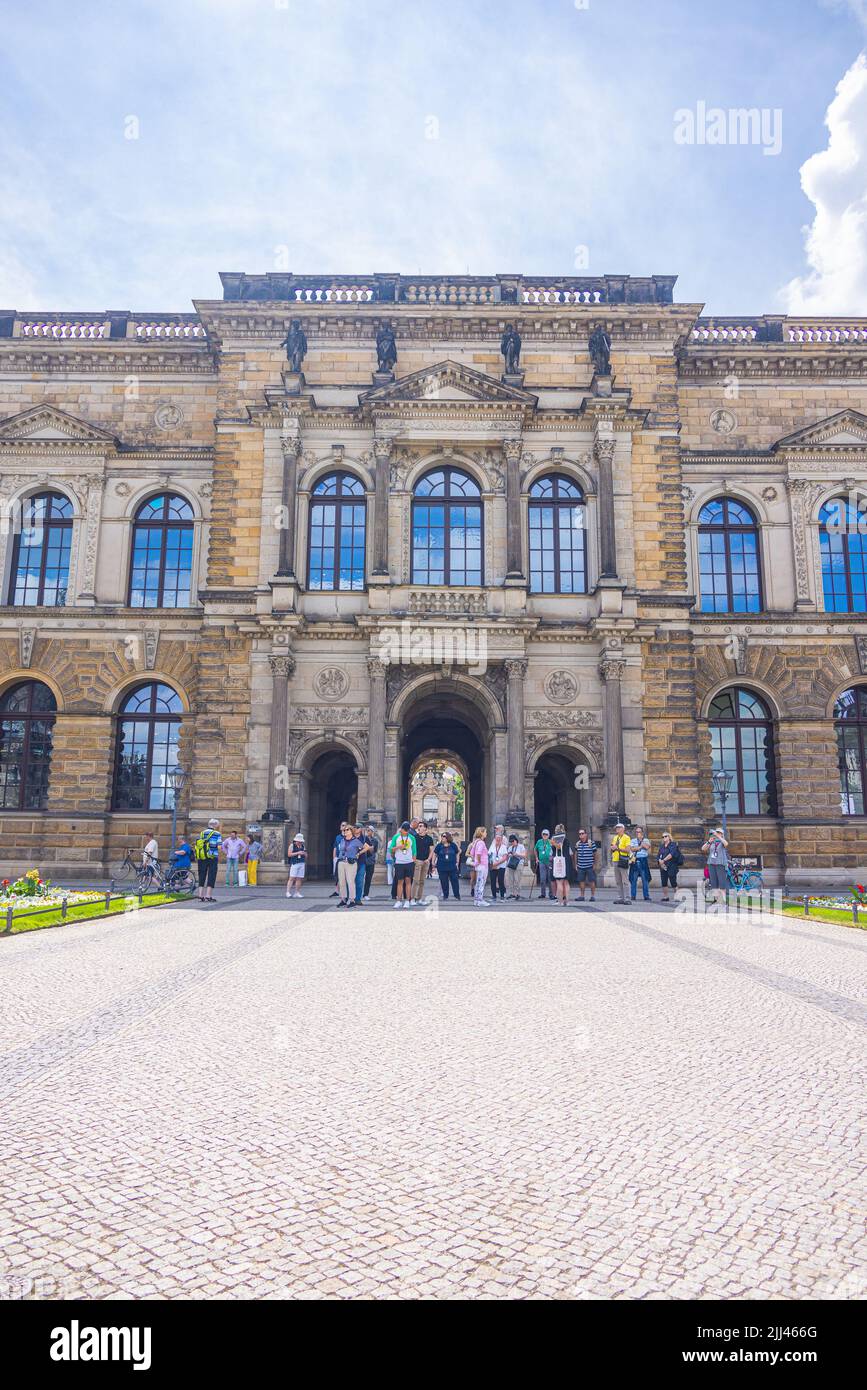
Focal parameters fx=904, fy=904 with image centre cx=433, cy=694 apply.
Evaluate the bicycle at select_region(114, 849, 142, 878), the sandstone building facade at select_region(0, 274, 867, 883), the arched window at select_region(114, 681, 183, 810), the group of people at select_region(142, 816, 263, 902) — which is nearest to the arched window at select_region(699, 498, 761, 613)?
the sandstone building facade at select_region(0, 274, 867, 883)

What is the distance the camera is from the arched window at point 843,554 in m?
29.7

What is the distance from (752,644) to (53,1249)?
2852 cm

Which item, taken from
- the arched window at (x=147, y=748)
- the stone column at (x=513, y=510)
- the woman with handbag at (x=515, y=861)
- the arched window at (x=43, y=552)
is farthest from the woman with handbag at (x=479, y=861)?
the arched window at (x=43, y=552)

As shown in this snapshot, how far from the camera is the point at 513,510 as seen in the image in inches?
1076

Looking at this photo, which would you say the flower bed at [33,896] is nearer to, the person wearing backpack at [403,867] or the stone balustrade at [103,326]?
the person wearing backpack at [403,867]

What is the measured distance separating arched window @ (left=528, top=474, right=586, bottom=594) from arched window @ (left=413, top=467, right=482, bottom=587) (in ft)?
5.85

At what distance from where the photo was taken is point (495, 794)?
2603 cm

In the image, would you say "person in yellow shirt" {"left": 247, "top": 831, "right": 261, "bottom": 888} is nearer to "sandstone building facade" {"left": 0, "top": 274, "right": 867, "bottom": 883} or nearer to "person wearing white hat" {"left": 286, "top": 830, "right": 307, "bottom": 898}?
"sandstone building facade" {"left": 0, "top": 274, "right": 867, "bottom": 883}

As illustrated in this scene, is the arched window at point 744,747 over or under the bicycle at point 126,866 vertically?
over

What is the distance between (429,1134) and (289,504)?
2470cm

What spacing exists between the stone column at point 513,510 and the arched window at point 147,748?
11288 mm

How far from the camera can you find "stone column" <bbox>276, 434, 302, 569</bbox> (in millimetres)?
27219

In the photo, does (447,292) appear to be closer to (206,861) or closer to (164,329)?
(164,329)

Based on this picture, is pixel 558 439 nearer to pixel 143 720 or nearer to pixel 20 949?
pixel 143 720
